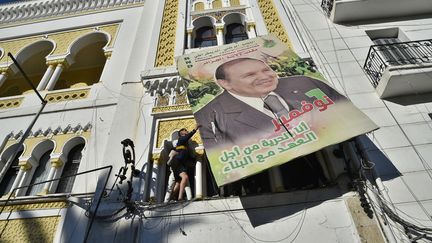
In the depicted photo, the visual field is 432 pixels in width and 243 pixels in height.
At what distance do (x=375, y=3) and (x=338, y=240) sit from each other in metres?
5.95

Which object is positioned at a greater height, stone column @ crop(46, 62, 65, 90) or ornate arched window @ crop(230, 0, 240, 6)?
ornate arched window @ crop(230, 0, 240, 6)

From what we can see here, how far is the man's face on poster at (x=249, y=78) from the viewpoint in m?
5.37

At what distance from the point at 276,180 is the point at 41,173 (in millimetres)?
4255

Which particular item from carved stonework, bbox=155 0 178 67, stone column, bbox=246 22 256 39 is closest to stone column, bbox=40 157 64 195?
carved stonework, bbox=155 0 178 67

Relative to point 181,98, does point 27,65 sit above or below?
above

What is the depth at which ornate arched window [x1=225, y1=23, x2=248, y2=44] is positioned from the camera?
8.17m

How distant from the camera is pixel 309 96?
5.10m

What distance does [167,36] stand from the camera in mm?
7891

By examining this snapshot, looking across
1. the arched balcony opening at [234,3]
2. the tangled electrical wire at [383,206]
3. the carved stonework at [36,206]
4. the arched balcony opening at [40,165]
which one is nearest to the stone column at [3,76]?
the arched balcony opening at [40,165]

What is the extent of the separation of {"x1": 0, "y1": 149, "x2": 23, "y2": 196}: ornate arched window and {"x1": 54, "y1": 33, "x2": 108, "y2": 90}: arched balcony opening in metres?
2.91

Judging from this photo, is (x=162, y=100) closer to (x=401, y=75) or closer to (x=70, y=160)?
(x=70, y=160)

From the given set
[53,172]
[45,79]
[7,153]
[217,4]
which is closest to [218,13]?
[217,4]

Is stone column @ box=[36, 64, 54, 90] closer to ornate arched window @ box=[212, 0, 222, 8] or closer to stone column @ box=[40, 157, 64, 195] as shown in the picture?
stone column @ box=[40, 157, 64, 195]

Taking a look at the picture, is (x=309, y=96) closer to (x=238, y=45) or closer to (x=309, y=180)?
(x=309, y=180)
